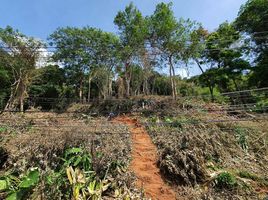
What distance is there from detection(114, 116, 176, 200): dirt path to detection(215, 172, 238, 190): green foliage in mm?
1016

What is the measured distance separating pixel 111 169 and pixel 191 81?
16.6m

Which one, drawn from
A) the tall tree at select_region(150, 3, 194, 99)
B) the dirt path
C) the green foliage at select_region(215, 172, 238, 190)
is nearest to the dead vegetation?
the green foliage at select_region(215, 172, 238, 190)

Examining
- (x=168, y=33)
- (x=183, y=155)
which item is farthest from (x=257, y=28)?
(x=183, y=155)

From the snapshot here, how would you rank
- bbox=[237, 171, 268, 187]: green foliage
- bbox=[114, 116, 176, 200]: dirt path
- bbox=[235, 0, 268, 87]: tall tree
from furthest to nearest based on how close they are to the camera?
1. bbox=[235, 0, 268, 87]: tall tree
2. bbox=[237, 171, 268, 187]: green foliage
3. bbox=[114, 116, 176, 200]: dirt path

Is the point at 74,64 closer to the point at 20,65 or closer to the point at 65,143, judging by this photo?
the point at 20,65

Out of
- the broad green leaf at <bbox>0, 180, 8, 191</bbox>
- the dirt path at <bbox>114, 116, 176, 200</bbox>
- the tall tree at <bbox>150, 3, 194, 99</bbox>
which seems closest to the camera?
the broad green leaf at <bbox>0, 180, 8, 191</bbox>

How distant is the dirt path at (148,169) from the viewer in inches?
178

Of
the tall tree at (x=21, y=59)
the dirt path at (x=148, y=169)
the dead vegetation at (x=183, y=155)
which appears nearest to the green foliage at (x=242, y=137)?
the dead vegetation at (x=183, y=155)

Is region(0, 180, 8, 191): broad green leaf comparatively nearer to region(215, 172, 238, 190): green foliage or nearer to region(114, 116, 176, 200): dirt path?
region(114, 116, 176, 200): dirt path

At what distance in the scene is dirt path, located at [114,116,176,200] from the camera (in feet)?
14.9

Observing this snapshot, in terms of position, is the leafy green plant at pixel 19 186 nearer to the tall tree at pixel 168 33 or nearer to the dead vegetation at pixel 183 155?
the dead vegetation at pixel 183 155

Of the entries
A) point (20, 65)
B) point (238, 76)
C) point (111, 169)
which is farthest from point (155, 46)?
point (111, 169)

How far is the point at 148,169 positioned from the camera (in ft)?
17.5

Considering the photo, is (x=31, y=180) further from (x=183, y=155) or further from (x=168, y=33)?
(x=168, y=33)
